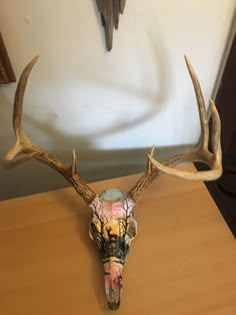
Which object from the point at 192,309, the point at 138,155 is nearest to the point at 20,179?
the point at 138,155

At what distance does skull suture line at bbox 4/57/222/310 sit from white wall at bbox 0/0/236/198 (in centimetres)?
11

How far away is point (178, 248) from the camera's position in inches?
31.0

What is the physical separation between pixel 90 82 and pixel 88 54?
83 mm

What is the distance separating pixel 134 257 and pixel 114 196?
0.15m

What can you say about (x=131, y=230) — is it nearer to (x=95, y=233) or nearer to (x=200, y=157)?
(x=95, y=233)

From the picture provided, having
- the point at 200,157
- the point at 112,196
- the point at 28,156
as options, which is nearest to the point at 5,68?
the point at 28,156

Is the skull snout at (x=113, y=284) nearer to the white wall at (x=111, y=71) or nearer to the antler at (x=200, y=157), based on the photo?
the antler at (x=200, y=157)

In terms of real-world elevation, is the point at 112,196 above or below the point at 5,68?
below

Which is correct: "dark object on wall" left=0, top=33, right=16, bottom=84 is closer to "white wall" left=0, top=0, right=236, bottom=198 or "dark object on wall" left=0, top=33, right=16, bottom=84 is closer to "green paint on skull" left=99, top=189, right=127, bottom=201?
"white wall" left=0, top=0, right=236, bottom=198

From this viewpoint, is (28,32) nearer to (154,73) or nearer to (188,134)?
(154,73)

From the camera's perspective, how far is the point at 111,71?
32.9 inches

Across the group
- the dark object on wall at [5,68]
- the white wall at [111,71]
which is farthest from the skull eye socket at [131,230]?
the dark object on wall at [5,68]

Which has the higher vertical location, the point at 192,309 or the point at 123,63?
the point at 123,63

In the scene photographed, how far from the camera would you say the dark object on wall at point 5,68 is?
2.42 feet
